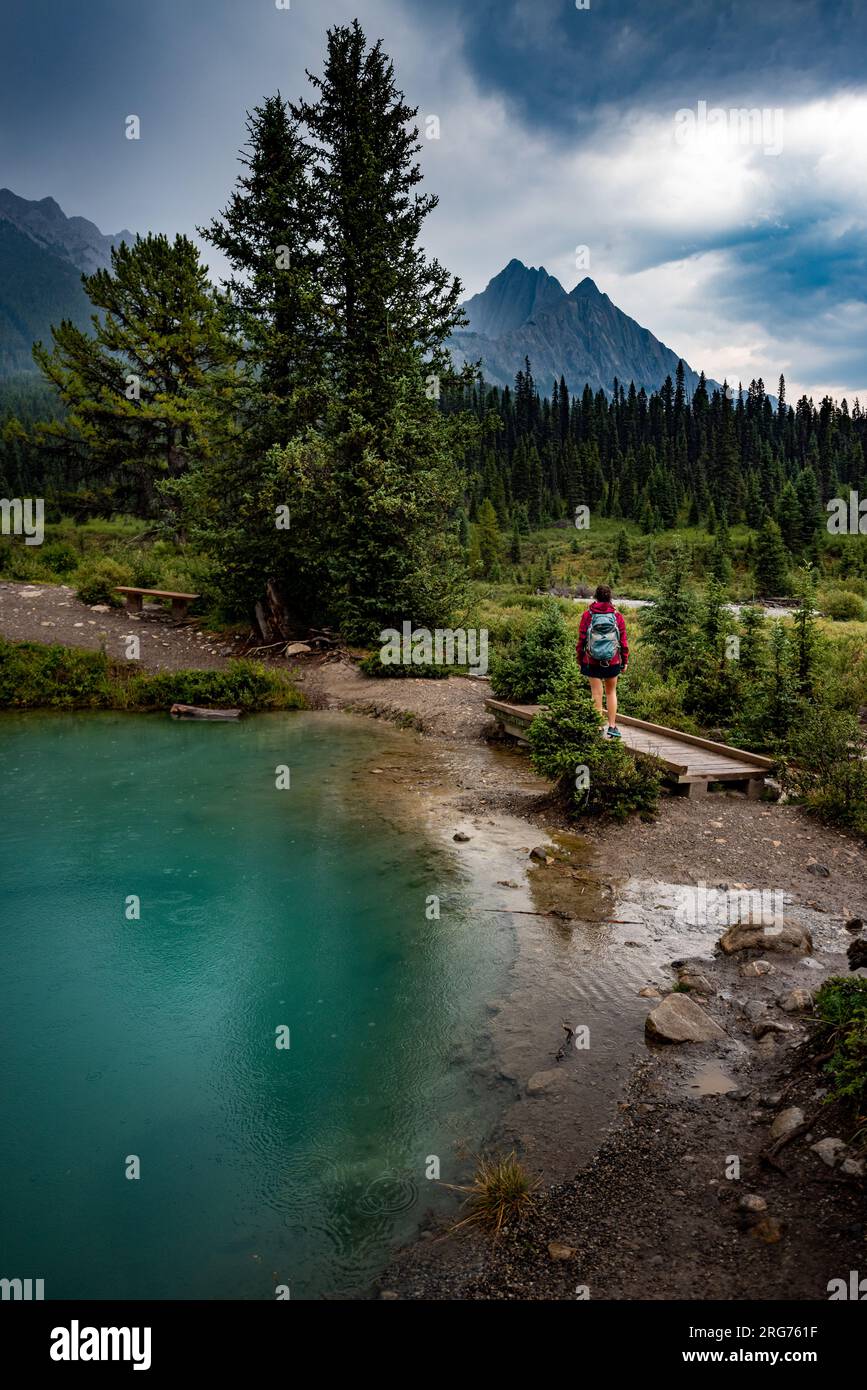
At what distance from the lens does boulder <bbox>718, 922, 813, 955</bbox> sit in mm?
7070

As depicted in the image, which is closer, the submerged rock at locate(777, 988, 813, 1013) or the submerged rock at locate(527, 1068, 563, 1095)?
the submerged rock at locate(527, 1068, 563, 1095)

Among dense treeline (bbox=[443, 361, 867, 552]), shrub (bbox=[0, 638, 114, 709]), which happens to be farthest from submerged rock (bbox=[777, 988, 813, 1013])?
dense treeline (bbox=[443, 361, 867, 552])

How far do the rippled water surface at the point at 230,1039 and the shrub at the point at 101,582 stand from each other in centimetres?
1452

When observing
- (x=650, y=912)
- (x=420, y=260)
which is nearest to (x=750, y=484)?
(x=420, y=260)

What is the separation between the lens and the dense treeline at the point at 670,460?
90000 mm

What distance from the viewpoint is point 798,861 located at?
919 cm

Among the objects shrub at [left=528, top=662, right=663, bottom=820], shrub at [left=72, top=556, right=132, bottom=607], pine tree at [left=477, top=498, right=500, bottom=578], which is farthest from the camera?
pine tree at [left=477, top=498, right=500, bottom=578]

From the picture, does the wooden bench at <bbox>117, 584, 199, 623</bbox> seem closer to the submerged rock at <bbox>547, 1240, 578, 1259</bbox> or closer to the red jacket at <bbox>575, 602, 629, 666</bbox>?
the red jacket at <bbox>575, 602, 629, 666</bbox>

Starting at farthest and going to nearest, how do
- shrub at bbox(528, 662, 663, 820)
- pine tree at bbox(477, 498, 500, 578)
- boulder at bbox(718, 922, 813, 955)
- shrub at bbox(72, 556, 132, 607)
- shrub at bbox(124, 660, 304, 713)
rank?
pine tree at bbox(477, 498, 500, 578)
shrub at bbox(72, 556, 132, 607)
shrub at bbox(124, 660, 304, 713)
shrub at bbox(528, 662, 663, 820)
boulder at bbox(718, 922, 813, 955)

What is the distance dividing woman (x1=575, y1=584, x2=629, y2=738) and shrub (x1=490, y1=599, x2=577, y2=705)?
123 inches

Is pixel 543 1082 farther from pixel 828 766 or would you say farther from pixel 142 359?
pixel 142 359

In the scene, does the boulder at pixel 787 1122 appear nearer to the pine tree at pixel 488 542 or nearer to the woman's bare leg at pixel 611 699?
the woman's bare leg at pixel 611 699
